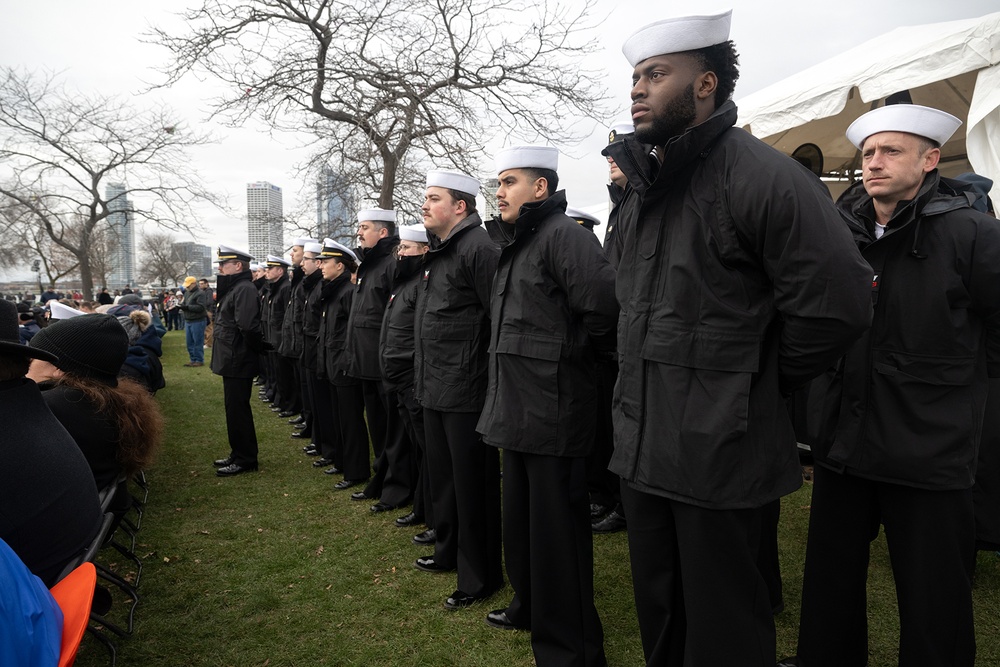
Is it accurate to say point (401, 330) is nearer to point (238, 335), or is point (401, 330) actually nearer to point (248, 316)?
point (248, 316)

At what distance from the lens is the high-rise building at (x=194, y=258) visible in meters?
63.3

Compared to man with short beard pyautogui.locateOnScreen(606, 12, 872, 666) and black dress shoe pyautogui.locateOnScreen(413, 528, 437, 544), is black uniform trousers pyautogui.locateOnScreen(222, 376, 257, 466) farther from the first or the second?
man with short beard pyautogui.locateOnScreen(606, 12, 872, 666)

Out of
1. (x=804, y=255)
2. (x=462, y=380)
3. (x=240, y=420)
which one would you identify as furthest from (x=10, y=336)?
(x=240, y=420)

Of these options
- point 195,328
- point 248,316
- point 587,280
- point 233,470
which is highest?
point 587,280

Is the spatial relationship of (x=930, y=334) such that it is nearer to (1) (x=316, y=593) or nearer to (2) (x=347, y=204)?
(1) (x=316, y=593)

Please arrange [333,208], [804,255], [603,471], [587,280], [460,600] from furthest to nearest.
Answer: [333,208] < [603,471] < [460,600] < [587,280] < [804,255]

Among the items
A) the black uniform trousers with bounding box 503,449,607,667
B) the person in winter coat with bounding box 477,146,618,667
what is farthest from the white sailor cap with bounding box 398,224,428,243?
the black uniform trousers with bounding box 503,449,607,667

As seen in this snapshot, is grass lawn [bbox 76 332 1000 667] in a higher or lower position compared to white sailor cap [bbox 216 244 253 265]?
lower

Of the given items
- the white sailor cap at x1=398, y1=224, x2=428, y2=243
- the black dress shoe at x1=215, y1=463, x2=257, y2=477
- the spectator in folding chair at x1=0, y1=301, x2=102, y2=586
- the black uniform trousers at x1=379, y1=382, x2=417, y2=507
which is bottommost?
the black dress shoe at x1=215, y1=463, x2=257, y2=477

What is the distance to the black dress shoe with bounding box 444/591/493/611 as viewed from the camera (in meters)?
3.98

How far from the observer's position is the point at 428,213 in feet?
14.6

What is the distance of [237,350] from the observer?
22.7 feet

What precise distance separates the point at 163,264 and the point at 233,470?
60.3 m

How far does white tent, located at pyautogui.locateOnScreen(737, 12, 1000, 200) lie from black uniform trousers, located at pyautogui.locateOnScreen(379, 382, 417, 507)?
14.0ft
